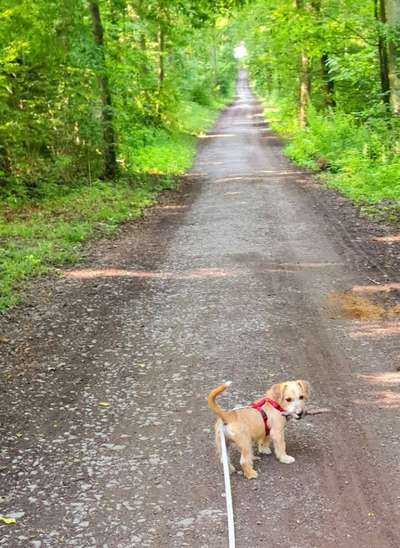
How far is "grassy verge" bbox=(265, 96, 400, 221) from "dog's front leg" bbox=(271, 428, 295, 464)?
7559 millimetres

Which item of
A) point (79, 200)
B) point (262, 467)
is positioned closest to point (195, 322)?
point (262, 467)

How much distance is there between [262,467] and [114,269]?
205 inches

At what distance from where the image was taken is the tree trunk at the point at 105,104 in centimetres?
1409

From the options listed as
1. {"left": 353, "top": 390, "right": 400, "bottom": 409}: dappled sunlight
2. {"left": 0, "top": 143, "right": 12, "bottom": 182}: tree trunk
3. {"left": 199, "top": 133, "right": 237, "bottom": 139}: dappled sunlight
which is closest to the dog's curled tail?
{"left": 353, "top": 390, "right": 400, "bottom": 409}: dappled sunlight

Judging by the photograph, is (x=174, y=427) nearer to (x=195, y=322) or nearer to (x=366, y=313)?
(x=195, y=322)

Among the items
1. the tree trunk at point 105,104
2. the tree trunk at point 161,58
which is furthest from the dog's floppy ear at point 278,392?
the tree trunk at point 161,58

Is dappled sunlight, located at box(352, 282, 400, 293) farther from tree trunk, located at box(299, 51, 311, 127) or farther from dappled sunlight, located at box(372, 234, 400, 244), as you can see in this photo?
tree trunk, located at box(299, 51, 311, 127)

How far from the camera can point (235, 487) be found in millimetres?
3801

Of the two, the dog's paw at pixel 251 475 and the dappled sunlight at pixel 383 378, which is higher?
the dog's paw at pixel 251 475

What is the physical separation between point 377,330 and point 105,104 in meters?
10.4

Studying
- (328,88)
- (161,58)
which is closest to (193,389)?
(328,88)

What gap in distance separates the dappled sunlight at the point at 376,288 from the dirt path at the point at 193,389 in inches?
3.2

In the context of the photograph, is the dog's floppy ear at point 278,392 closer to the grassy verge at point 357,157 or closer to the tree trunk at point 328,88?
the grassy verge at point 357,157

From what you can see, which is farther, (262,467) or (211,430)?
Result: (211,430)
